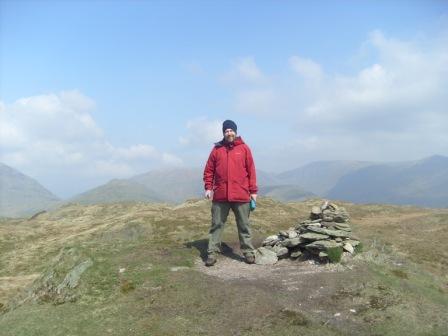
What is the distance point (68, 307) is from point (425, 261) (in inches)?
1394

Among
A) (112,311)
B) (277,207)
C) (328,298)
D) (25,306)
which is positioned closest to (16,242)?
(277,207)

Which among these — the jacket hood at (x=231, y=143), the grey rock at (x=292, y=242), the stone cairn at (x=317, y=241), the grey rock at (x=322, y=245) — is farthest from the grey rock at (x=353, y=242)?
the jacket hood at (x=231, y=143)

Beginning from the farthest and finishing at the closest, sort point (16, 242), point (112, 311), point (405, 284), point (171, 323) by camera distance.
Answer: point (16, 242) → point (405, 284) → point (112, 311) → point (171, 323)

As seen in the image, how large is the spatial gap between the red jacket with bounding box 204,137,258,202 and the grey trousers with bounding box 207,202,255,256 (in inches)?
15.9

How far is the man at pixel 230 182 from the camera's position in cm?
1991

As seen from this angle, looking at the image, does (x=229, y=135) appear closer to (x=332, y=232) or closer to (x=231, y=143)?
(x=231, y=143)

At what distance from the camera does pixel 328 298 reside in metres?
15.3

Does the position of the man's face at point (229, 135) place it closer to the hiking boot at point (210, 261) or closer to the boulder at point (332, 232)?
the hiking boot at point (210, 261)

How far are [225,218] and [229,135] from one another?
3937 mm

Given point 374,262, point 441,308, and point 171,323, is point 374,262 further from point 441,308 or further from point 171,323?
point 171,323

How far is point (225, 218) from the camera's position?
20484 millimetres

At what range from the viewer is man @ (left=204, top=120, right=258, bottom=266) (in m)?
19.9

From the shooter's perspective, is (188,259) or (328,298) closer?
(328,298)

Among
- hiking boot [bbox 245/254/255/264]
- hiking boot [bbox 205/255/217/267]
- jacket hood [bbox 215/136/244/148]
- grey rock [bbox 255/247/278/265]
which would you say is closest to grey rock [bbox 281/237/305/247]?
grey rock [bbox 255/247/278/265]
